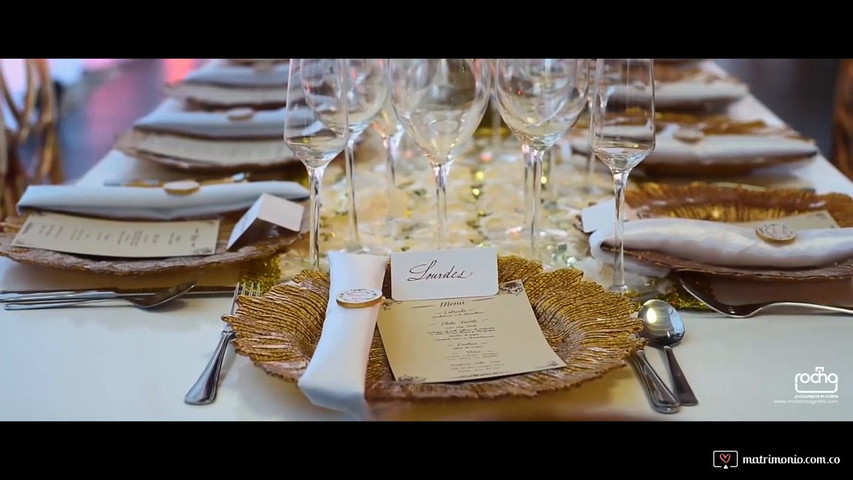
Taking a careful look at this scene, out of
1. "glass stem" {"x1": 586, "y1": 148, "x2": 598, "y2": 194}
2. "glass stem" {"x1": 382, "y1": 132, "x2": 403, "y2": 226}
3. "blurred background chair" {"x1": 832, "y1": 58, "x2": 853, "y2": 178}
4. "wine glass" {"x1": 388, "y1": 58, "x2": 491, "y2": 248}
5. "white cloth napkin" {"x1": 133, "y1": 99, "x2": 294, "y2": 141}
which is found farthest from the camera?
"blurred background chair" {"x1": 832, "y1": 58, "x2": 853, "y2": 178}

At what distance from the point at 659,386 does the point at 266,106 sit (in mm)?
1383

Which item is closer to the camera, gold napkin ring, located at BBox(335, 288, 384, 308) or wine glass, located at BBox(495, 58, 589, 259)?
gold napkin ring, located at BBox(335, 288, 384, 308)

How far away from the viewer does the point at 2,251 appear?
1.19 m

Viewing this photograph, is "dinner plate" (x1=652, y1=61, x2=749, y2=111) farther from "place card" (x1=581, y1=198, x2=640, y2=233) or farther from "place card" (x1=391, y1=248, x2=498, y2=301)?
"place card" (x1=391, y1=248, x2=498, y2=301)

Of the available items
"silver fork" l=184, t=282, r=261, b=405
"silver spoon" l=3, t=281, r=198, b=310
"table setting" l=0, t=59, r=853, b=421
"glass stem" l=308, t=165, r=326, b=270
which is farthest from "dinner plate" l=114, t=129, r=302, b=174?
"silver fork" l=184, t=282, r=261, b=405

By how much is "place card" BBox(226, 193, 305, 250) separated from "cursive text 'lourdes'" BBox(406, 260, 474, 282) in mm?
286

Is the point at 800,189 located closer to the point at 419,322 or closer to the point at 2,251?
the point at 419,322

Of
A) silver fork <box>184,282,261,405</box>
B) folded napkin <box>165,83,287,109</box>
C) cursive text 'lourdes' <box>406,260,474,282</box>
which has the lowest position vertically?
silver fork <box>184,282,261,405</box>

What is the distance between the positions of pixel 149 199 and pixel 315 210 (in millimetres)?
331

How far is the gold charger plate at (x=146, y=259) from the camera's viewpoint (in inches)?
45.8

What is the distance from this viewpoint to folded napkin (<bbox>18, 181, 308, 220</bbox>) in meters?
1.33

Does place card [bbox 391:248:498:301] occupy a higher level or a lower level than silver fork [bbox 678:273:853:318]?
higher
